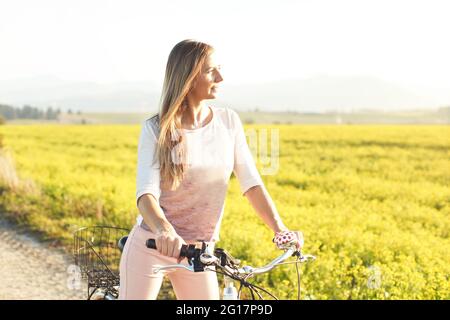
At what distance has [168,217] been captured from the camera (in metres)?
2.51

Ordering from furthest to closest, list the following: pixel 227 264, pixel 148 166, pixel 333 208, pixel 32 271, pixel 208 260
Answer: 1. pixel 333 208
2. pixel 32 271
3. pixel 148 166
4. pixel 227 264
5. pixel 208 260

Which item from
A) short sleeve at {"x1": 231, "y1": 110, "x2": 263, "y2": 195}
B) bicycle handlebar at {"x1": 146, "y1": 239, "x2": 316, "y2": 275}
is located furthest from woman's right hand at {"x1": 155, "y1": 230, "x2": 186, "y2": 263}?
short sleeve at {"x1": 231, "y1": 110, "x2": 263, "y2": 195}

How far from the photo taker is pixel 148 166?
245cm

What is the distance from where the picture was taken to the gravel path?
19.2ft

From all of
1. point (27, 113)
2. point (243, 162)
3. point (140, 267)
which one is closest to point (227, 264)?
point (140, 267)

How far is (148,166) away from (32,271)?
171 inches

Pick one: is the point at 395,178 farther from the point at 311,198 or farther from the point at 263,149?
the point at 263,149

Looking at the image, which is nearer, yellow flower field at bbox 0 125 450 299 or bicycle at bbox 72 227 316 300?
bicycle at bbox 72 227 316 300

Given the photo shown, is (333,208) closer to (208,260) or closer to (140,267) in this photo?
(140,267)

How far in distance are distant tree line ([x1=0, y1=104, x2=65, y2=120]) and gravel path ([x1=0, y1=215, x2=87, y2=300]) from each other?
1871cm

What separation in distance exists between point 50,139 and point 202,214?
20.6 meters

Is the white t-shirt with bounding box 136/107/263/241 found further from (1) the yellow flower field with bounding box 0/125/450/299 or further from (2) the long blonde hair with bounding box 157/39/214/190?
(1) the yellow flower field with bounding box 0/125/450/299

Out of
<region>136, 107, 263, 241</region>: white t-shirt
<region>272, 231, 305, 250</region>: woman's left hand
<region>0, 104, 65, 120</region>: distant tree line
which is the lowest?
<region>0, 104, 65, 120</region>: distant tree line
